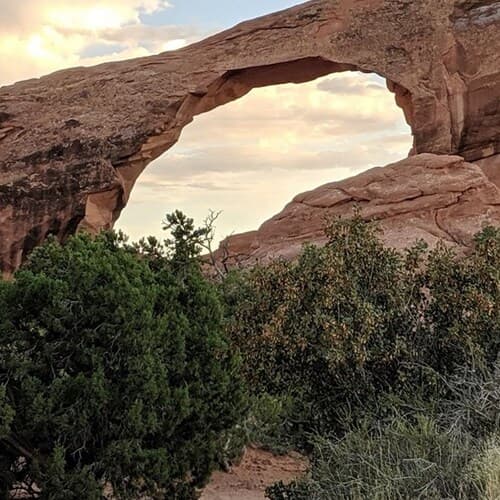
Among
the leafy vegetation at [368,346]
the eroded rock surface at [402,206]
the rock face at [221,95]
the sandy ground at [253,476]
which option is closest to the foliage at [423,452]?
the leafy vegetation at [368,346]

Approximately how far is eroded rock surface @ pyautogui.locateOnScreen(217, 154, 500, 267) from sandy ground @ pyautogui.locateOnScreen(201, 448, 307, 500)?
636 centimetres

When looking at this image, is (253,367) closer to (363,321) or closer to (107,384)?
(363,321)

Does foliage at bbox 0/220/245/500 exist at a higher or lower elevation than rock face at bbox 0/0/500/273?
lower

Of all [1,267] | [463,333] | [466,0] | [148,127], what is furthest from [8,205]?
[463,333]

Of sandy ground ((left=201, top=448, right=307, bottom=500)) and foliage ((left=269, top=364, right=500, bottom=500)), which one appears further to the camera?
sandy ground ((left=201, top=448, right=307, bottom=500))

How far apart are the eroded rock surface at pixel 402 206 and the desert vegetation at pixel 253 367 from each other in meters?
9.45

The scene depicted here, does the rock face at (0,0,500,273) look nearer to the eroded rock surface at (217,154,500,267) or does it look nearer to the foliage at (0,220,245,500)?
the eroded rock surface at (217,154,500,267)

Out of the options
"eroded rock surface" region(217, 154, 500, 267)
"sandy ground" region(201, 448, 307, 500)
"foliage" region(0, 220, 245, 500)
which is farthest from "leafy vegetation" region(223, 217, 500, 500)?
"eroded rock surface" region(217, 154, 500, 267)

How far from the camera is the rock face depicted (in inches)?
794

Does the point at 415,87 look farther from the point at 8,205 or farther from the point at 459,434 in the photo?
the point at 459,434

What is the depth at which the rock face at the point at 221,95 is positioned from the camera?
20.2 m

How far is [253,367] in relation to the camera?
8.02 m

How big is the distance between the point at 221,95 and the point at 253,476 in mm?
12418

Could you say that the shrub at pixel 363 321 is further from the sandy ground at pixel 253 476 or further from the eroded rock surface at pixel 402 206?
the eroded rock surface at pixel 402 206
